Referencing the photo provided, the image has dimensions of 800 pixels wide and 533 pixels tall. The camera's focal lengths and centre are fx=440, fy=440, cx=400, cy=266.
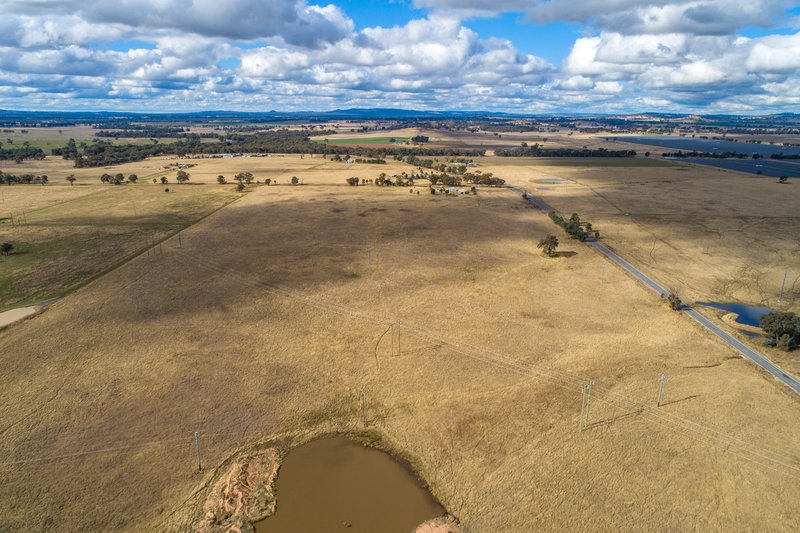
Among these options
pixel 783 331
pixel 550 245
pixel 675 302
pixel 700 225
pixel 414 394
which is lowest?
pixel 414 394

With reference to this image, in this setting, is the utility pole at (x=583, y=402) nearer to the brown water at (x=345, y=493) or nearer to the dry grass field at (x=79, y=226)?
the brown water at (x=345, y=493)

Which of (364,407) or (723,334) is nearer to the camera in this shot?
(364,407)

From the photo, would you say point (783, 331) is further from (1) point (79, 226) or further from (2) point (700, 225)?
(1) point (79, 226)

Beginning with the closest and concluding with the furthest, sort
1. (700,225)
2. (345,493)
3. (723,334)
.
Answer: (345,493), (723,334), (700,225)

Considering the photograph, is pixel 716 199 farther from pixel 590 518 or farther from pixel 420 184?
pixel 590 518

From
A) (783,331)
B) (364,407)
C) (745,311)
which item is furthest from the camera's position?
(745,311)

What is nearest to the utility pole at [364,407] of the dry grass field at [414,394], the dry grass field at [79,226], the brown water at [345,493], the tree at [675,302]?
the dry grass field at [414,394]

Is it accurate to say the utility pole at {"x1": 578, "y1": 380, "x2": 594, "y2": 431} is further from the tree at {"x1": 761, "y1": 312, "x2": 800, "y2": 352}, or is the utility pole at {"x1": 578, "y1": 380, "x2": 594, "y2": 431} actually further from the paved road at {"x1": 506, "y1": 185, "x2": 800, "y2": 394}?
the tree at {"x1": 761, "y1": 312, "x2": 800, "y2": 352}

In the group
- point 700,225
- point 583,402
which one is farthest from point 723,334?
point 700,225
